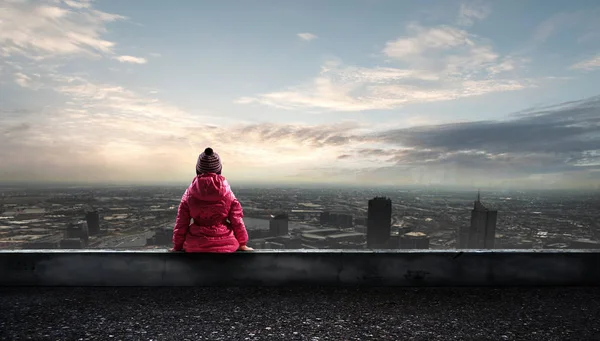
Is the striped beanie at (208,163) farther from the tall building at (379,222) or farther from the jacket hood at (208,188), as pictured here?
the tall building at (379,222)

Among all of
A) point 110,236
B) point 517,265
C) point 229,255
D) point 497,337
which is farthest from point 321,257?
point 110,236

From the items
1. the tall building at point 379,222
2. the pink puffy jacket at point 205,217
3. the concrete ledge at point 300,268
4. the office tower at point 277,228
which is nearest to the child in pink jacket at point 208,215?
the pink puffy jacket at point 205,217

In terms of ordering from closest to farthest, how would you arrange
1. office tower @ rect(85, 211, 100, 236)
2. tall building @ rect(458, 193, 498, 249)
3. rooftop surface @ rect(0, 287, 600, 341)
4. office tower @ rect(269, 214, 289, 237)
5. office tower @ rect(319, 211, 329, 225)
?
rooftop surface @ rect(0, 287, 600, 341) → office tower @ rect(85, 211, 100, 236) → office tower @ rect(269, 214, 289, 237) → office tower @ rect(319, 211, 329, 225) → tall building @ rect(458, 193, 498, 249)

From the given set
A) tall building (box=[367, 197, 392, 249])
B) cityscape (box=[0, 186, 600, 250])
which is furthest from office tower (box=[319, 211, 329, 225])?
tall building (box=[367, 197, 392, 249])

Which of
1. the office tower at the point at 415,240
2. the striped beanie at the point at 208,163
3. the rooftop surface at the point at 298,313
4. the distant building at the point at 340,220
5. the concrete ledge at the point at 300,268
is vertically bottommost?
the office tower at the point at 415,240

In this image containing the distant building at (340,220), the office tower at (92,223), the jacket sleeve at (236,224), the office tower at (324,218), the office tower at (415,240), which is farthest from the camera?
the distant building at (340,220)

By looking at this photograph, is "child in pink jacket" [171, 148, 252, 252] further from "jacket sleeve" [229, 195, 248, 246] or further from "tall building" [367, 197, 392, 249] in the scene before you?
"tall building" [367, 197, 392, 249]

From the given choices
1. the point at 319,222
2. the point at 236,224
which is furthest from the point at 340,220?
the point at 236,224
